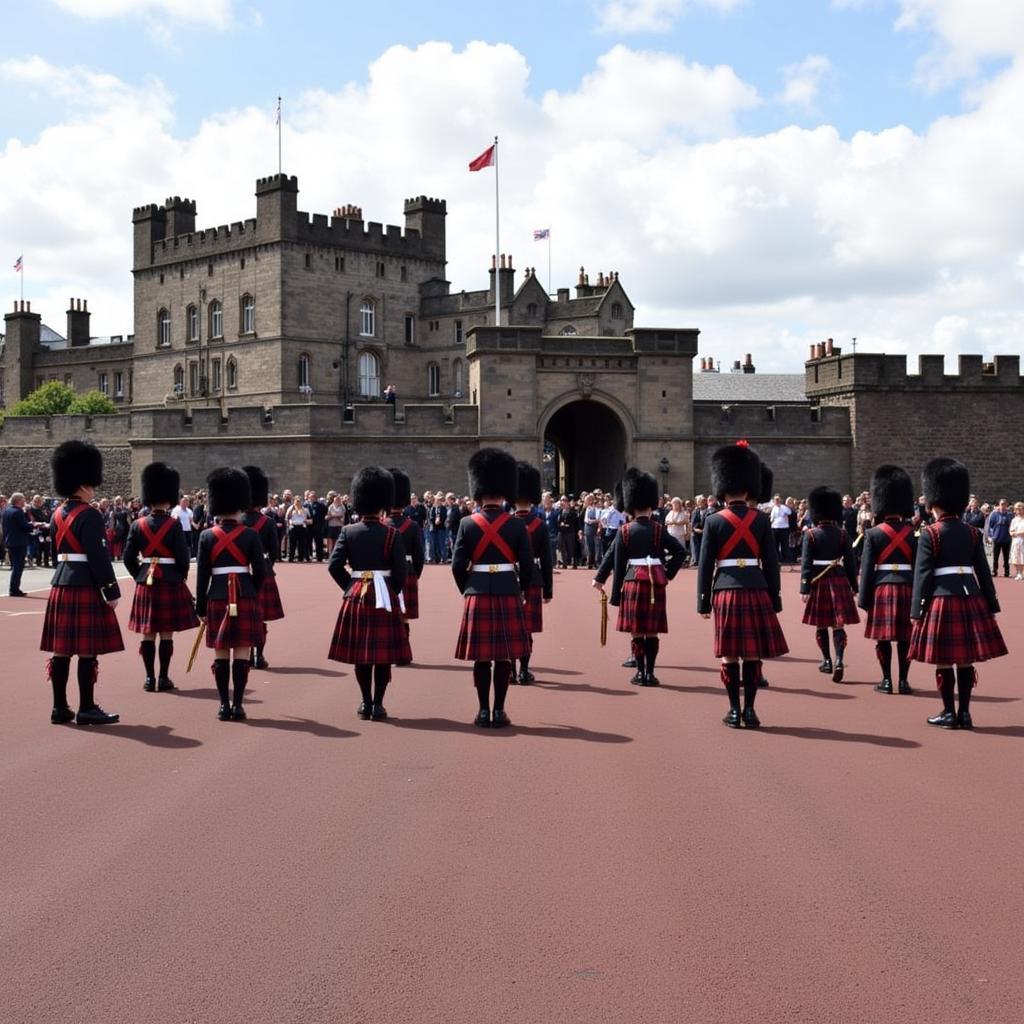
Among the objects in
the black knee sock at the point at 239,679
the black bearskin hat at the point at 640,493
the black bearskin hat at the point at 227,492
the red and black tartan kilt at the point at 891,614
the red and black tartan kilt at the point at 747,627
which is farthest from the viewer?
the black bearskin hat at the point at 640,493

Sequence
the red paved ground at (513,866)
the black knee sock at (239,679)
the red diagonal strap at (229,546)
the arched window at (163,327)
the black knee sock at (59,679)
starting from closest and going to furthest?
the red paved ground at (513,866)
the black knee sock at (59,679)
the black knee sock at (239,679)
the red diagonal strap at (229,546)
the arched window at (163,327)

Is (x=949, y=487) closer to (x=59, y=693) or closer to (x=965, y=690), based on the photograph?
(x=965, y=690)

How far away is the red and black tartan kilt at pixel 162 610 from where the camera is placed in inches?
387

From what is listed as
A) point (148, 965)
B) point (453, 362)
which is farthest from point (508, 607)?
point (453, 362)

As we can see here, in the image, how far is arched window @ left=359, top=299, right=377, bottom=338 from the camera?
62156mm

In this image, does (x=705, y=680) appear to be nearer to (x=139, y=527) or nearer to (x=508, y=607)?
(x=508, y=607)

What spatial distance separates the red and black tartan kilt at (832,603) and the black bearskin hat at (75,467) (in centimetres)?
608

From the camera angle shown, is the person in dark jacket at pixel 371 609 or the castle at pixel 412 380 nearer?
the person in dark jacket at pixel 371 609

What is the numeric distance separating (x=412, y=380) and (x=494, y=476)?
55441mm

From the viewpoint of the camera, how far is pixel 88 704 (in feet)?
28.1

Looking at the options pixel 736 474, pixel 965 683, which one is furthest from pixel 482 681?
pixel 965 683

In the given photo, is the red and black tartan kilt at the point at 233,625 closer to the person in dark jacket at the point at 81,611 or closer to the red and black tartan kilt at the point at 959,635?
the person in dark jacket at the point at 81,611

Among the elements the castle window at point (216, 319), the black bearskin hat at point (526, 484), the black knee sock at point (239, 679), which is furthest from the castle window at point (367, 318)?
the black knee sock at point (239, 679)

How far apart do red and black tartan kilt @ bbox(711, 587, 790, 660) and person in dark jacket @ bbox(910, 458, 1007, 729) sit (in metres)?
1.04
